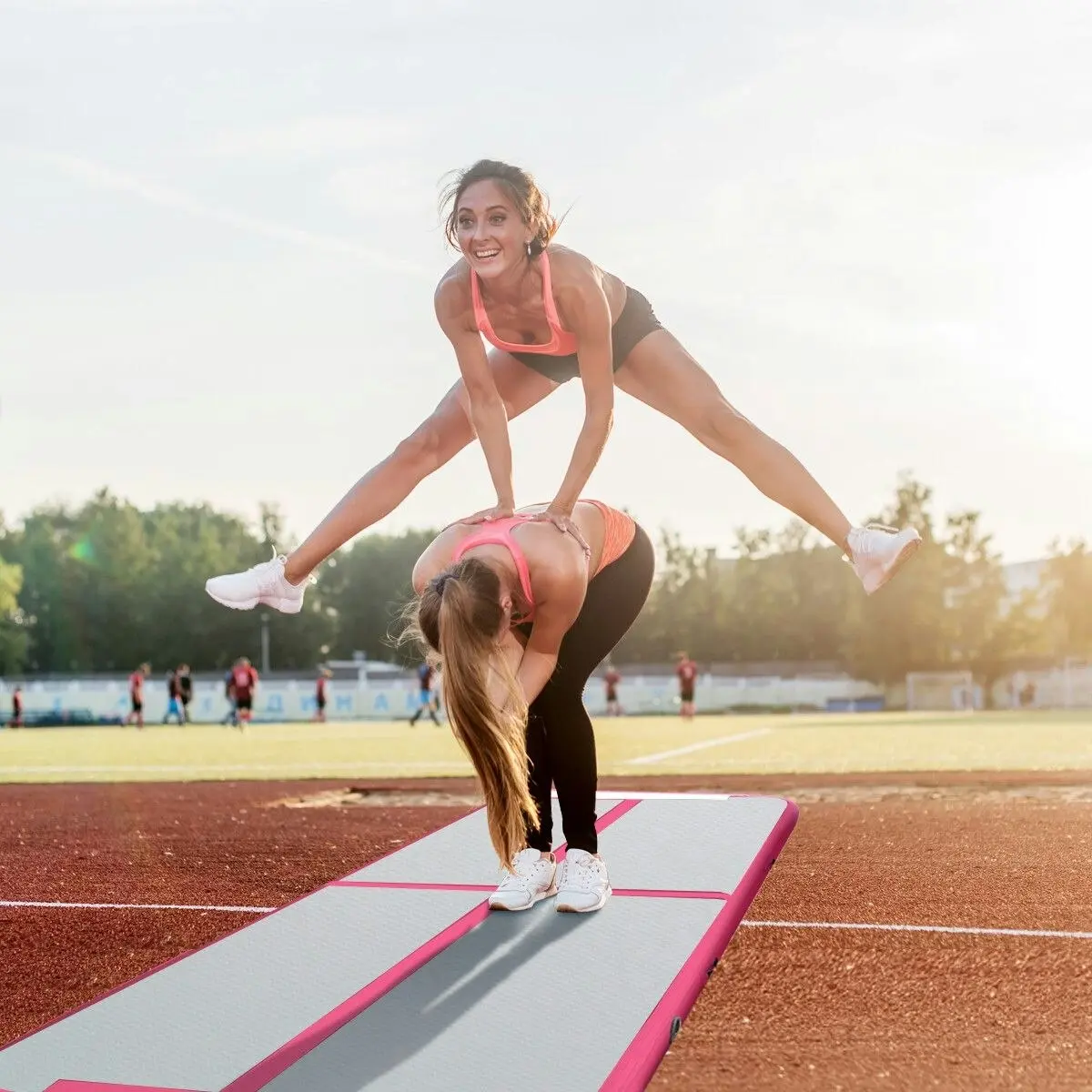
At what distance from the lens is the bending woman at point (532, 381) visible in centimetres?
476

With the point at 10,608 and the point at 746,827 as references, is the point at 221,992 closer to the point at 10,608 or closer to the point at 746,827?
the point at 746,827

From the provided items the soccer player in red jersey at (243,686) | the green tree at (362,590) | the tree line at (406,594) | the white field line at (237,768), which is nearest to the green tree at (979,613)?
the tree line at (406,594)

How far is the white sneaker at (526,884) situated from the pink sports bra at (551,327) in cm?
190

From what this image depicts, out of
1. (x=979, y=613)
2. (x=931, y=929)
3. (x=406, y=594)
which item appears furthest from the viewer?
(x=406, y=594)

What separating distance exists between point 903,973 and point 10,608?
69.5m

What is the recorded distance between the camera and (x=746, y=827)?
236 inches

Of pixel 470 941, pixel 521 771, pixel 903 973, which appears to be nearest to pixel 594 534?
pixel 521 771

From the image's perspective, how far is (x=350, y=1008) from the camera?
3.57 m

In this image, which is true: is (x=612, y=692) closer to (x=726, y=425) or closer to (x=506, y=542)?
(x=726, y=425)

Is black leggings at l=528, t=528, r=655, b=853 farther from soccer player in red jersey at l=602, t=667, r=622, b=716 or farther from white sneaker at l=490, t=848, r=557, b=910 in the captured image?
soccer player in red jersey at l=602, t=667, r=622, b=716

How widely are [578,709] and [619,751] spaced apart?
47.4 feet

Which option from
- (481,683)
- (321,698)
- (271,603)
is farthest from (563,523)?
(321,698)

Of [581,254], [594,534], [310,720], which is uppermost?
[581,254]

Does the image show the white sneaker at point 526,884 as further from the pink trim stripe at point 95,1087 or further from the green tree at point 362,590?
the green tree at point 362,590
